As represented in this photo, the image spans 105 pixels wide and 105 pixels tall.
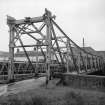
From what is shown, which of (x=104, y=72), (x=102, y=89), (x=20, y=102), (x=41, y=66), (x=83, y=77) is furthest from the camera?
(x=104, y=72)

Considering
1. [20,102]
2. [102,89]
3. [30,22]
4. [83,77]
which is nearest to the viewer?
[20,102]

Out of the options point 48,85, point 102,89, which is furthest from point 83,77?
point 48,85

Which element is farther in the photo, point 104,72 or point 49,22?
point 104,72

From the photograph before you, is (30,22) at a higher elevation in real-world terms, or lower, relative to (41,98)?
higher

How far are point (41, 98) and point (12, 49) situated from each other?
5956mm

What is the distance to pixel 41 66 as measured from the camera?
19.2 metres

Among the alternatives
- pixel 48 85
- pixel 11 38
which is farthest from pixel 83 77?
pixel 11 38

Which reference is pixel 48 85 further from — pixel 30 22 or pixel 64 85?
pixel 30 22

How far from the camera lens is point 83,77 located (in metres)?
10.1

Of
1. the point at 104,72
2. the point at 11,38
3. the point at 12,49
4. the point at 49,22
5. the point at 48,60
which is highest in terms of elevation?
the point at 49,22

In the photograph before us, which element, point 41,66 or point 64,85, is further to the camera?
point 41,66

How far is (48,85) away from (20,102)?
3.52m

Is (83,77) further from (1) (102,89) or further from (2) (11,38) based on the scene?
(2) (11,38)

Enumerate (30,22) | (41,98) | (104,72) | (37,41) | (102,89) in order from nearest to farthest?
1. (41,98)
2. (102,89)
3. (30,22)
4. (37,41)
5. (104,72)
